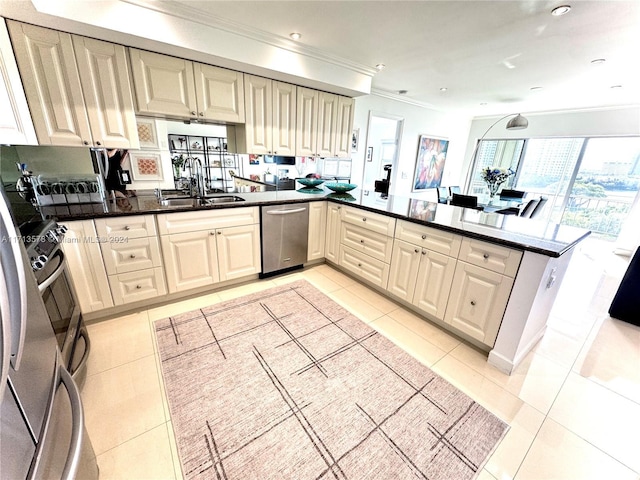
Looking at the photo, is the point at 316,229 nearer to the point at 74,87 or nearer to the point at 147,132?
the point at 147,132

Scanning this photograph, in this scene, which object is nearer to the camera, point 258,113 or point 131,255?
point 131,255

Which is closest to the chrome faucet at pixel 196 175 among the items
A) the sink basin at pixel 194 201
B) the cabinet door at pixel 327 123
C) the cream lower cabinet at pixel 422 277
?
the sink basin at pixel 194 201

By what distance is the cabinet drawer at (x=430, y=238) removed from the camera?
6.44 feet

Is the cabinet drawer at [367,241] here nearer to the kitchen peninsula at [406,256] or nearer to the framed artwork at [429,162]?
the kitchen peninsula at [406,256]

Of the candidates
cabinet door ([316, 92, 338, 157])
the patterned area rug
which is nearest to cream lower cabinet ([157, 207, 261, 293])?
the patterned area rug

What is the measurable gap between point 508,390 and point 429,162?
16.7 ft

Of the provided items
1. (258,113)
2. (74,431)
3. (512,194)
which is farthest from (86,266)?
(512,194)

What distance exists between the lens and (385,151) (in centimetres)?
784

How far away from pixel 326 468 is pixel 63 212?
2310 millimetres

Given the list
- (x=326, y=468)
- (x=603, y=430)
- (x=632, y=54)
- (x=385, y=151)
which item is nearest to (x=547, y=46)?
(x=632, y=54)

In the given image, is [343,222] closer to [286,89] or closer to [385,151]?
[286,89]

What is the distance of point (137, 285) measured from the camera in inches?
86.4

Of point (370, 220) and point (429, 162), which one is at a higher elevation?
point (429, 162)

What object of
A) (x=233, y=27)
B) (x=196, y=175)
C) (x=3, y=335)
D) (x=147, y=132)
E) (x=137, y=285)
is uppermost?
(x=233, y=27)
